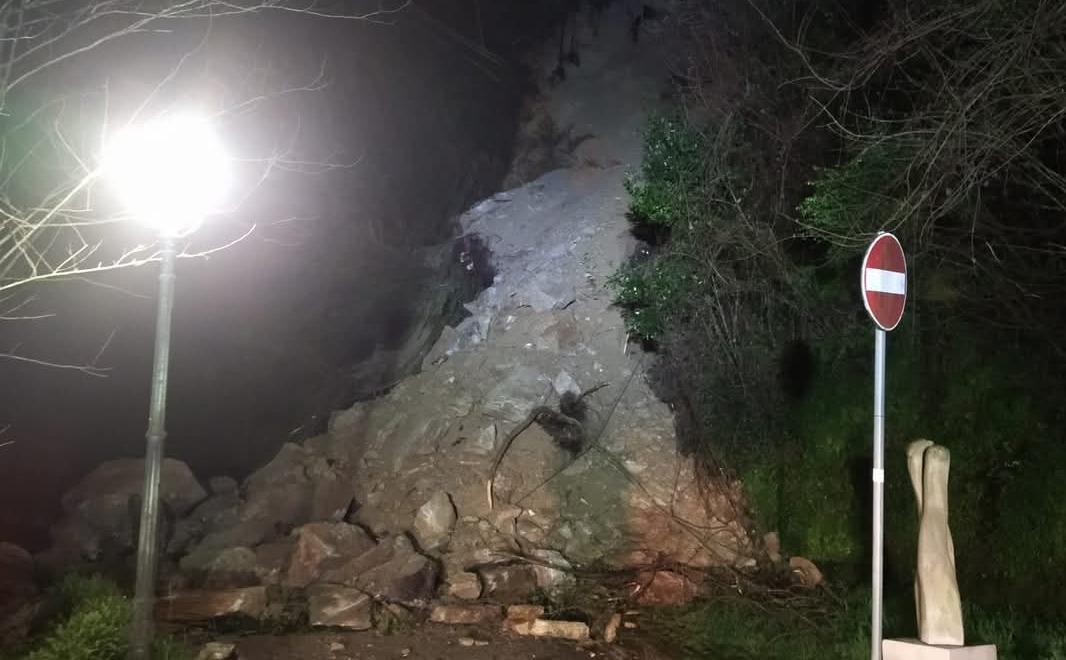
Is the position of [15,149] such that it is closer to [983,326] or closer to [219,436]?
[219,436]

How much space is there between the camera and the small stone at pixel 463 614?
7.95 meters

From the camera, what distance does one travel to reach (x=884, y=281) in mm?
4715

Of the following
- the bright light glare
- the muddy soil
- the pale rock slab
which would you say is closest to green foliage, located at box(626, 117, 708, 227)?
the muddy soil

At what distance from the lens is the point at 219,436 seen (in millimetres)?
14773

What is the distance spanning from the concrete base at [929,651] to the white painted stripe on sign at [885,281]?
2317mm

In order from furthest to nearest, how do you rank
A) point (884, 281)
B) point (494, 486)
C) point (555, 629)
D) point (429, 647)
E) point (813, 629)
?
point (494, 486) < point (555, 629) < point (429, 647) < point (813, 629) < point (884, 281)

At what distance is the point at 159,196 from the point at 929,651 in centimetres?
640

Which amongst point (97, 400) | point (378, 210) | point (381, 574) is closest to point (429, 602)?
point (381, 574)

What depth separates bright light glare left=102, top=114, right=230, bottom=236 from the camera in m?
5.67

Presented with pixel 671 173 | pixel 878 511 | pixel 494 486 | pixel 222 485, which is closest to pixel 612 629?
pixel 494 486

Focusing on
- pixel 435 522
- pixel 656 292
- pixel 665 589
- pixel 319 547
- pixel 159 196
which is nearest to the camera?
pixel 159 196

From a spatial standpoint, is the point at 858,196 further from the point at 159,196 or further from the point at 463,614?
the point at 159,196

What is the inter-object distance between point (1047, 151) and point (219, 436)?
14165mm

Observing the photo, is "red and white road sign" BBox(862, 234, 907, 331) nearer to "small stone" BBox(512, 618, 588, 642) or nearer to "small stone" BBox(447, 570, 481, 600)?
"small stone" BBox(512, 618, 588, 642)
